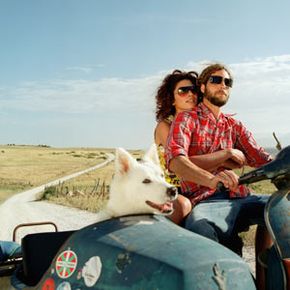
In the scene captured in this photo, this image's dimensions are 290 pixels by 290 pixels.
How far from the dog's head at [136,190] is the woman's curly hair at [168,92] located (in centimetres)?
229

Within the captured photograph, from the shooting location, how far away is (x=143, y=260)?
2.40 metres

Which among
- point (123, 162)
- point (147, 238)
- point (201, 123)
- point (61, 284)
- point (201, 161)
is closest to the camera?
point (147, 238)

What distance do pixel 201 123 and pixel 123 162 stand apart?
3.75 ft

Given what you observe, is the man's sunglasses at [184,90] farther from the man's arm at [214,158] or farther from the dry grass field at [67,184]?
the man's arm at [214,158]

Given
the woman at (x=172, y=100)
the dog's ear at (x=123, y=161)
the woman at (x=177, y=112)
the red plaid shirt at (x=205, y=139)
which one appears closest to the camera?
the dog's ear at (x=123, y=161)

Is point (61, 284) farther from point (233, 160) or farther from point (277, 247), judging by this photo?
point (233, 160)

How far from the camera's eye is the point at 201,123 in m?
3.97

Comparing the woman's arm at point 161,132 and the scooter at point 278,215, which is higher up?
the woman's arm at point 161,132

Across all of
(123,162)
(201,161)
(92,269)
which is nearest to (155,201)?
(123,162)

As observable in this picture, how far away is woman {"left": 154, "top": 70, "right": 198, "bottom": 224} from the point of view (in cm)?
498

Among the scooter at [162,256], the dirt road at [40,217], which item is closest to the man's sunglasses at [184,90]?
the scooter at [162,256]

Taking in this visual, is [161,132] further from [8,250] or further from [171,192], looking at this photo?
[171,192]

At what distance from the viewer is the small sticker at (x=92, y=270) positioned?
2584 mm

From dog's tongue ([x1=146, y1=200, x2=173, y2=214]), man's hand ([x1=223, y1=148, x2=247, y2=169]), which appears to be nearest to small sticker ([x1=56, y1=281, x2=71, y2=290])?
dog's tongue ([x1=146, y1=200, x2=173, y2=214])
